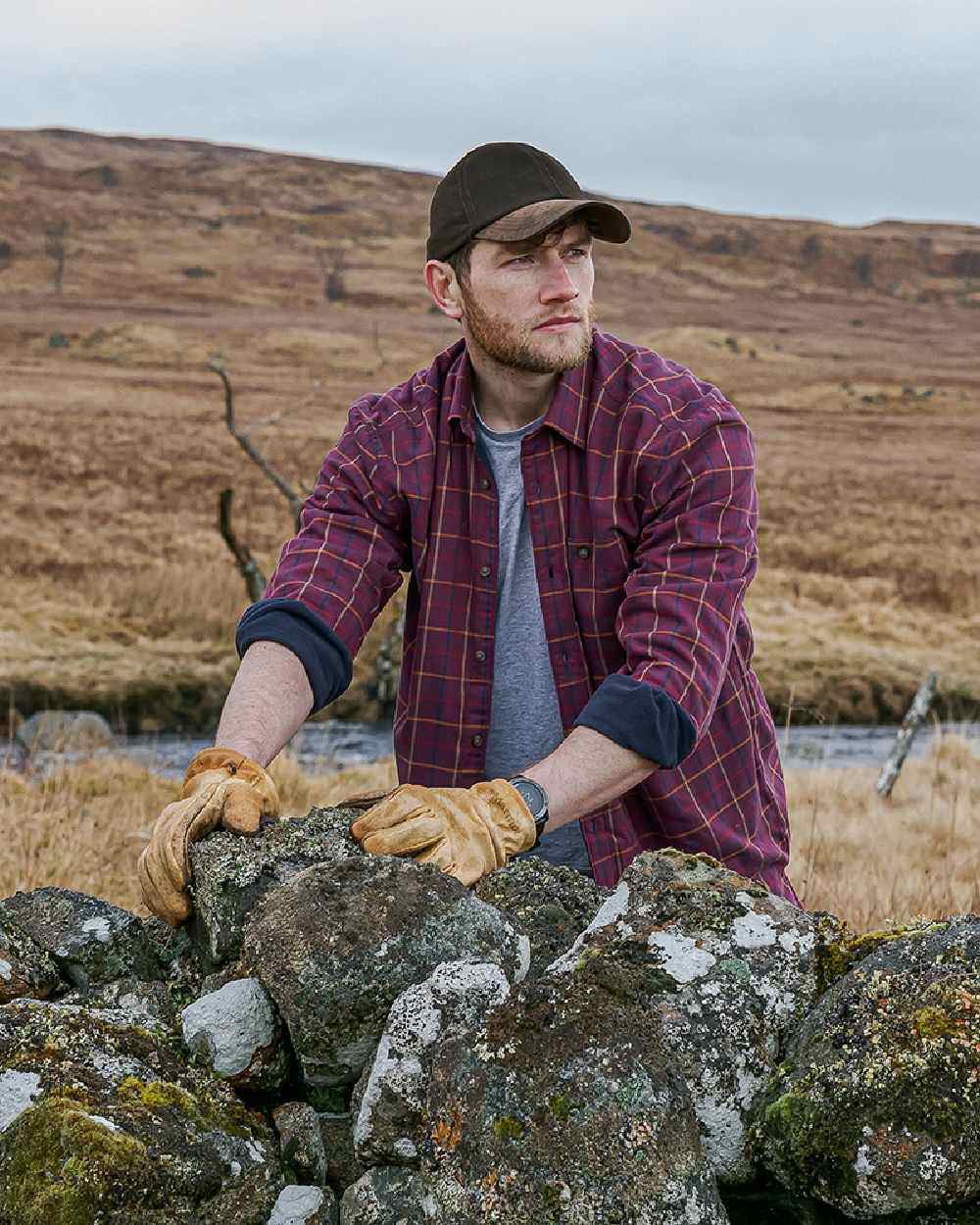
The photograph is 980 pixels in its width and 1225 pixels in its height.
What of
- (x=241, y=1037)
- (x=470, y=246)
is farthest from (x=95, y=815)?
(x=241, y=1037)

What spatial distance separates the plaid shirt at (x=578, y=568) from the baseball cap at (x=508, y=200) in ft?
1.33

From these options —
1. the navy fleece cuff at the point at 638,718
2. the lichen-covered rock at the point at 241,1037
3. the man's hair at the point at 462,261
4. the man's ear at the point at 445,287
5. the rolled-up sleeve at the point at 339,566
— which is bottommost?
the lichen-covered rock at the point at 241,1037

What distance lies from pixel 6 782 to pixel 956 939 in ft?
23.0

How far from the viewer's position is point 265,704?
3.38 m

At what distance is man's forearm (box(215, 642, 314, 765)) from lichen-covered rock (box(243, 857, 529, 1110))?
2.77 feet

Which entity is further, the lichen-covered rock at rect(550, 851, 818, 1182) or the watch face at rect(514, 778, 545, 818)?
the watch face at rect(514, 778, 545, 818)

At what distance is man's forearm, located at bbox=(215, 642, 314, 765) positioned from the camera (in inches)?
129

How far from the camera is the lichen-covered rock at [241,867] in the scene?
105 inches

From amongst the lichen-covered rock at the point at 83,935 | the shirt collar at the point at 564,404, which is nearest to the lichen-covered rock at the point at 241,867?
the lichen-covered rock at the point at 83,935

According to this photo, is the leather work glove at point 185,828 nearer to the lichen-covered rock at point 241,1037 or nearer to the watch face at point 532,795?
the lichen-covered rock at point 241,1037

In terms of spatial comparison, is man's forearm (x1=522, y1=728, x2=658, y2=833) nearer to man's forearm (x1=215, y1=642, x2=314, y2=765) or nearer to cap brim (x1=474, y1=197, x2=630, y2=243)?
man's forearm (x1=215, y1=642, x2=314, y2=765)

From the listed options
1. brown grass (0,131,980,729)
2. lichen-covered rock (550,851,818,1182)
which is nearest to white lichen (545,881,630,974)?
lichen-covered rock (550,851,818,1182)

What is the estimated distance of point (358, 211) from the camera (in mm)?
120750

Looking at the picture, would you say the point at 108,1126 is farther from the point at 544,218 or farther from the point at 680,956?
the point at 544,218
